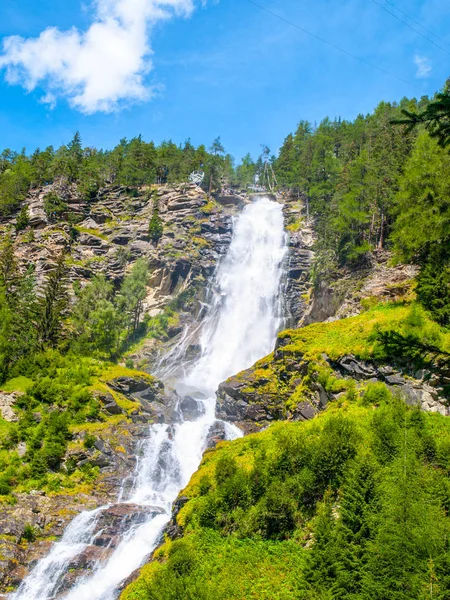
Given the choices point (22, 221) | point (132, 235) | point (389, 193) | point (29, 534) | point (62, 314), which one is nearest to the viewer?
point (29, 534)

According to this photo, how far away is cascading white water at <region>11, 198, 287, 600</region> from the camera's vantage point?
71.1ft

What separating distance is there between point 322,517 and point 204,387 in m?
37.3

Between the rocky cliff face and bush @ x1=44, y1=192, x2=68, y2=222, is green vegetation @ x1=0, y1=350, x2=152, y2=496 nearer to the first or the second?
the rocky cliff face

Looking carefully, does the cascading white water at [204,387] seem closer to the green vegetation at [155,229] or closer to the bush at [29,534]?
the bush at [29,534]

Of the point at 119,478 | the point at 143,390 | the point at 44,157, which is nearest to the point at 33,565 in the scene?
the point at 119,478

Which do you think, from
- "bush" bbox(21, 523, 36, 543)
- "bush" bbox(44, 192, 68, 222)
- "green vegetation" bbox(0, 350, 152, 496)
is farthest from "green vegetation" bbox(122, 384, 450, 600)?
"bush" bbox(44, 192, 68, 222)

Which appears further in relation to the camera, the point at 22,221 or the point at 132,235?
the point at 132,235

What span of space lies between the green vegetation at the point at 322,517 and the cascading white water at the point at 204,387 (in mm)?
7344

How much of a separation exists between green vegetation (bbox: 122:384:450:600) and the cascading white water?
734cm

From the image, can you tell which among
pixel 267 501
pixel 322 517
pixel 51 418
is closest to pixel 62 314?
pixel 51 418

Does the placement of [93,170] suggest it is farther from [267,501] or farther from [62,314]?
[267,501]

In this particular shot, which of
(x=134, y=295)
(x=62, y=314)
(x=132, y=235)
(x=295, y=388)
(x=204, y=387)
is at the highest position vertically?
(x=132, y=235)

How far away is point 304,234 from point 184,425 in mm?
44206

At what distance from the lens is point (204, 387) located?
162 ft
